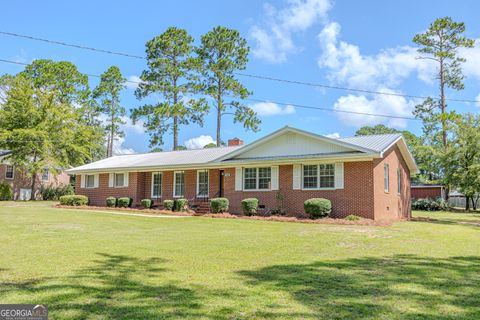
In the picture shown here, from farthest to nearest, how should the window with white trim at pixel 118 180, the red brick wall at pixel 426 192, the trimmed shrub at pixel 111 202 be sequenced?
1. the red brick wall at pixel 426 192
2. the window with white trim at pixel 118 180
3. the trimmed shrub at pixel 111 202

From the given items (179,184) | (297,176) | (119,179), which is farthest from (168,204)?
(297,176)

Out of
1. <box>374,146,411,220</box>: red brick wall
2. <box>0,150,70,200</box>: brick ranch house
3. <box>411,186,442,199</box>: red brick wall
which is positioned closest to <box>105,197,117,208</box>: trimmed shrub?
<box>0,150,70,200</box>: brick ranch house

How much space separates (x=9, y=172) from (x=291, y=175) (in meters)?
31.5

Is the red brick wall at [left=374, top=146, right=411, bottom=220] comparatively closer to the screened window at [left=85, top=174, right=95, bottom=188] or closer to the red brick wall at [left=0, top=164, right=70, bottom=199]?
the screened window at [left=85, top=174, right=95, bottom=188]

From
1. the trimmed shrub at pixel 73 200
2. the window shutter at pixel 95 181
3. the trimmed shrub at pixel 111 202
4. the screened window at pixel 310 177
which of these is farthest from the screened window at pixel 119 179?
the screened window at pixel 310 177

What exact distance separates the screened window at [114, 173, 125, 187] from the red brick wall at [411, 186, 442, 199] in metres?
31.0

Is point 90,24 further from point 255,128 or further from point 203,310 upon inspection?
point 255,128

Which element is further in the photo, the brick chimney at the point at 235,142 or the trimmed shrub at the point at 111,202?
the brick chimney at the point at 235,142

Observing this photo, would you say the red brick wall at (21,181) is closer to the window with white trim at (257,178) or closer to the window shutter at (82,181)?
the window shutter at (82,181)

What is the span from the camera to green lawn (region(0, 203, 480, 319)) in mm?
4574

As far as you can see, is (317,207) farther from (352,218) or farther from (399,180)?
(399,180)

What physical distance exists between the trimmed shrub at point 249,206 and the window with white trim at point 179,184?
609 centimetres

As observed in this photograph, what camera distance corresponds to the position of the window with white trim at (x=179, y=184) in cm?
2455

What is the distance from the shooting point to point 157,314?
4340 millimetres
